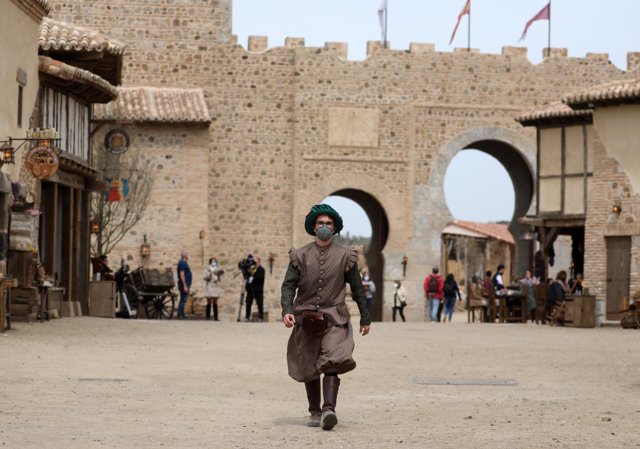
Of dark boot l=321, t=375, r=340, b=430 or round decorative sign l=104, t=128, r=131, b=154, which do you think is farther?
round decorative sign l=104, t=128, r=131, b=154

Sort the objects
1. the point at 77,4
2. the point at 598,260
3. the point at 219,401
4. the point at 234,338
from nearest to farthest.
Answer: the point at 219,401, the point at 234,338, the point at 598,260, the point at 77,4

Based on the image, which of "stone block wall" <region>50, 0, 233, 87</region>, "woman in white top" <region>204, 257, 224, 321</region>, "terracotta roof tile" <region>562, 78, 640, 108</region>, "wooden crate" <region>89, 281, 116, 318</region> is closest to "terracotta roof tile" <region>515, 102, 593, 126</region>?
"terracotta roof tile" <region>562, 78, 640, 108</region>

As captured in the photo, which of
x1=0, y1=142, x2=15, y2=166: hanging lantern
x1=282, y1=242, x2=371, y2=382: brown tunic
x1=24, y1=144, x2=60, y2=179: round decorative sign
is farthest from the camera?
x1=24, y1=144, x2=60, y2=179: round decorative sign

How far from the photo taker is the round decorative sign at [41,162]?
2278 centimetres

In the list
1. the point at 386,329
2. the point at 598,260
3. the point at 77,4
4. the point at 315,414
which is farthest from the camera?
the point at 77,4

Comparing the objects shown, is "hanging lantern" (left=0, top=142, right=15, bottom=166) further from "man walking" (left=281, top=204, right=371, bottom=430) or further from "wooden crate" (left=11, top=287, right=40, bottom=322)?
"man walking" (left=281, top=204, right=371, bottom=430)

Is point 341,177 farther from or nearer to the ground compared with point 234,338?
farther from the ground

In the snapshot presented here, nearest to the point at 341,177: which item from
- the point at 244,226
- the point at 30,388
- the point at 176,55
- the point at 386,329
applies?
the point at 244,226

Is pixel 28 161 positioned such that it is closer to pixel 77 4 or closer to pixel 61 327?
pixel 61 327

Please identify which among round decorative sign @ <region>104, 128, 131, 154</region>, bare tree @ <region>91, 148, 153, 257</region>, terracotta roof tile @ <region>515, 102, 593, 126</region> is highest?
terracotta roof tile @ <region>515, 102, 593, 126</region>

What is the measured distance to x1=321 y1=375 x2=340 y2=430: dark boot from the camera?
33.1 ft

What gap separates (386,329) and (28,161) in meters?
8.29

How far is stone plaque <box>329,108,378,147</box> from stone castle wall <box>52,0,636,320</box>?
29 millimetres

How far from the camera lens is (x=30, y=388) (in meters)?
12.7
